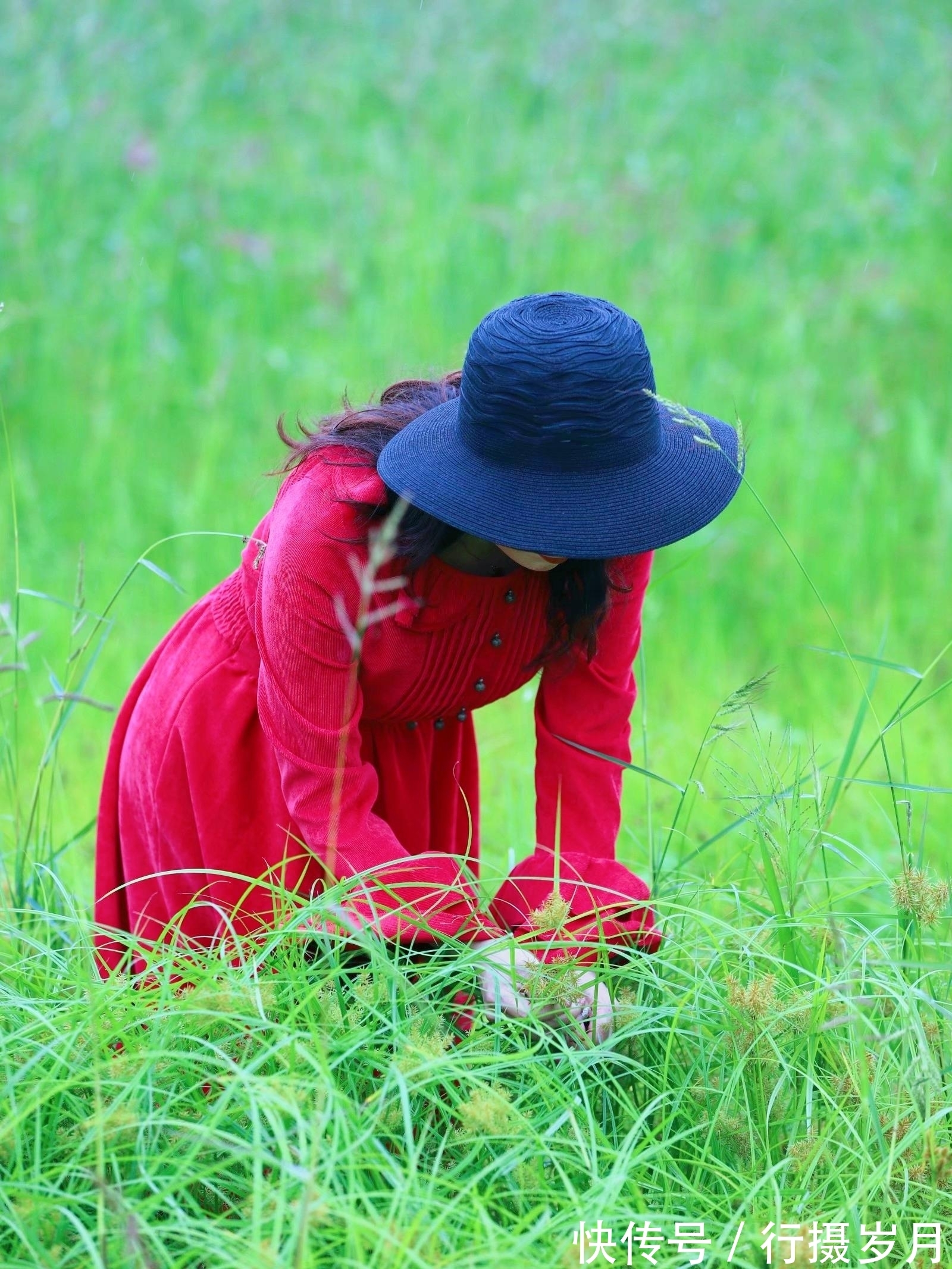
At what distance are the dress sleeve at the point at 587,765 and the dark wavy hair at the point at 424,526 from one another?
0.14 ft

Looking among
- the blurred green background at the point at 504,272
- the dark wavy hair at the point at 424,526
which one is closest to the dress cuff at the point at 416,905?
the dark wavy hair at the point at 424,526

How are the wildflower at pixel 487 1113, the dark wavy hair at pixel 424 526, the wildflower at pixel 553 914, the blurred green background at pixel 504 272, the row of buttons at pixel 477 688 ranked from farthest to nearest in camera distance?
1. the blurred green background at pixel 504 272
2. the row of buttons at pixel 477 688
3. the dark wavy hair at pixel 424 526
4. the wildflower at pixel 553 914
5. the wildflower at pixel 487 1113

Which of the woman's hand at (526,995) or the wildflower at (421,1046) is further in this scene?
the woman's hand at (526,995)

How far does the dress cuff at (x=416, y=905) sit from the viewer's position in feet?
5.15

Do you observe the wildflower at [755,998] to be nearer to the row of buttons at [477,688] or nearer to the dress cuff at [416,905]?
the dress cuff at [416,905]

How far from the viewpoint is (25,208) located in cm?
539

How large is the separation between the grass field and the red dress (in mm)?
109

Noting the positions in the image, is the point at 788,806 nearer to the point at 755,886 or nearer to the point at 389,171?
the point at 755,886

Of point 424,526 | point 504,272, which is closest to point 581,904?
point 424,526

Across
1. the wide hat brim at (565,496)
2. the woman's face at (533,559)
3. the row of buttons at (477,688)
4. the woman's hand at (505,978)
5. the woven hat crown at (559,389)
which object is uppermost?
the woven hat crown at (559,389)

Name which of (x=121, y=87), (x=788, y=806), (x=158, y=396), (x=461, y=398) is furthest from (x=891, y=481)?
(x=121, y=87)

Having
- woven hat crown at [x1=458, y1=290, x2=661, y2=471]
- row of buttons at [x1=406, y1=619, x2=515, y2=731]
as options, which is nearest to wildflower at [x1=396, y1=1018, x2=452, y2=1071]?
row of buttons at [x1=406, y1=619, x2=515, y2=731]

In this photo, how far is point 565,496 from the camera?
1.46 metres

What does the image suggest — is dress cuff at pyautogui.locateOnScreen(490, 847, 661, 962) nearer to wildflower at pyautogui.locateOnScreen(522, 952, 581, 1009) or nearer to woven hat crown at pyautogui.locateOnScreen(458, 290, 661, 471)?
wildflower at pyautogui.locateOnScreen(522, 952, 581, 1009)
